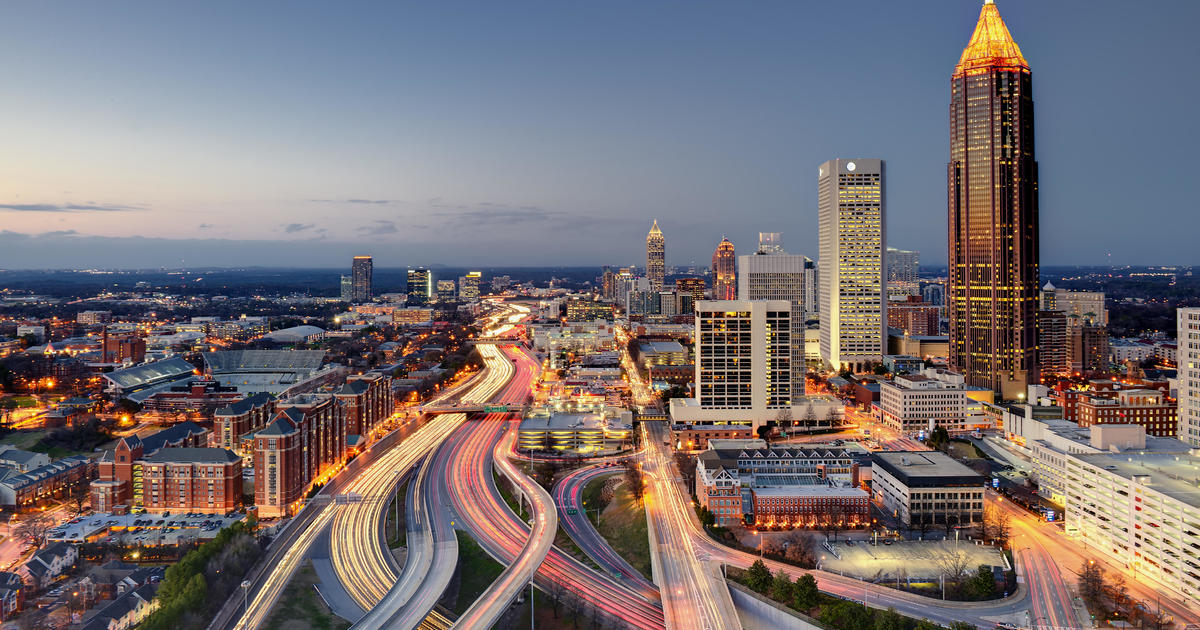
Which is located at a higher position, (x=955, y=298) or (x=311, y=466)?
(x=955, y=298)

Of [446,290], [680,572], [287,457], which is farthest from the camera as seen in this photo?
[446,290]

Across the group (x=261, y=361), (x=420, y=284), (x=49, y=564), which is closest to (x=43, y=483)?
(x=49, y=564)

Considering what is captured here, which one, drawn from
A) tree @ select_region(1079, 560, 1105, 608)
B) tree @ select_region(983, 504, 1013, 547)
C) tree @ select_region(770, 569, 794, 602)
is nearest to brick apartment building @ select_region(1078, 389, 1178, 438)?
tree @ select_region(983, 504, 1013, 547)

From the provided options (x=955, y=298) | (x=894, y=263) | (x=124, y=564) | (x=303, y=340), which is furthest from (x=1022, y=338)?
(x=894, y=263)

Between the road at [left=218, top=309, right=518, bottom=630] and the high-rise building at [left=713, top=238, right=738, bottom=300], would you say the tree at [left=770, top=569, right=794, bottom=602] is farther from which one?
the high-rise building at [left=713, top=238, right=738, bottom=300]

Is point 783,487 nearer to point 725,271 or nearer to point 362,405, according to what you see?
point 362,405

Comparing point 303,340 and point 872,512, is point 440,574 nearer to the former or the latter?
point 872,512
